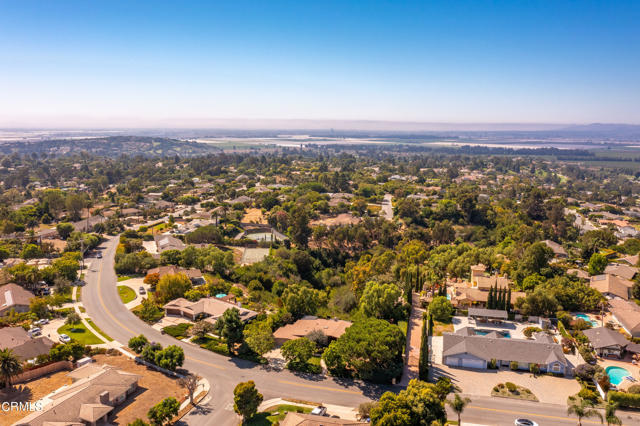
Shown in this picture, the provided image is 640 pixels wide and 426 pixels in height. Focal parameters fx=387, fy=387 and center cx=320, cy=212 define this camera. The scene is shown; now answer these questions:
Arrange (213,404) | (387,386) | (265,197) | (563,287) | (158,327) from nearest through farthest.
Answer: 1. (213,404)
2. (387,386)
3. (158,327)
4. (563,287)
5. (265,197)

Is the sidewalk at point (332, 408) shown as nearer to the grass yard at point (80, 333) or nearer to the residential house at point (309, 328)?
the residential house at point (309, 328)

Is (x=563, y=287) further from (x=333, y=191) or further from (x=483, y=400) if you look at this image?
(x=333, y=191)

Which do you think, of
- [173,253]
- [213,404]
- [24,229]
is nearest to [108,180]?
[24,229]

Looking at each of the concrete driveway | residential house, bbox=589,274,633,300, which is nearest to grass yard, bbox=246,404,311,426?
the concrete driveway

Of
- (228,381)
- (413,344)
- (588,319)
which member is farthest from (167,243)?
(588,319)

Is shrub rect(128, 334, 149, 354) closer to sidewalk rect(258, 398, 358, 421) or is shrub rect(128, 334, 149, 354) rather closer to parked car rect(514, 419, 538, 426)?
sidewalk rect(258, 398, 358, 421)

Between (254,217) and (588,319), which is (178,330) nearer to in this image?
(588,319)
